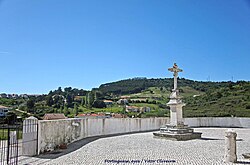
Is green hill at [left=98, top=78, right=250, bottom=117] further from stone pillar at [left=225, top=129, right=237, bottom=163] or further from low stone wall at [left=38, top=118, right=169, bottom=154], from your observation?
stone pillar at [left=225, top=129, right=237, bottom=163]

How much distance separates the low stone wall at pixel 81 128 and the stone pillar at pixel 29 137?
9.6 inches

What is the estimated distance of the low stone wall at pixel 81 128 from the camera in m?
9.95

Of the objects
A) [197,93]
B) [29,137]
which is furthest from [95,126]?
[197,93]

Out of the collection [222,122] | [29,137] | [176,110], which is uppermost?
[176,110]

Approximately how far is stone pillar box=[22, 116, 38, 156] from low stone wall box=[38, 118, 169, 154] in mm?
245

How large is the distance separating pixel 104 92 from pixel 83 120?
62.4m

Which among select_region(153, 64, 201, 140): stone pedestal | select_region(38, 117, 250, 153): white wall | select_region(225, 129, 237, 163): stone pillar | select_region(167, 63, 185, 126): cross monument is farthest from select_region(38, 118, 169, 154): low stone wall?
select_region(225, 129, 237, 163): stone pillar

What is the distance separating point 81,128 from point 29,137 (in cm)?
587

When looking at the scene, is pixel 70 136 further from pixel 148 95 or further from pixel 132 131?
pixel 148 95

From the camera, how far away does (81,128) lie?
48.8ft

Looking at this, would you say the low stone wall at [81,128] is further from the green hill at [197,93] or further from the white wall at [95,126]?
the green hill at [197,93]

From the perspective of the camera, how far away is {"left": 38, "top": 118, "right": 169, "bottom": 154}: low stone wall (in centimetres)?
995

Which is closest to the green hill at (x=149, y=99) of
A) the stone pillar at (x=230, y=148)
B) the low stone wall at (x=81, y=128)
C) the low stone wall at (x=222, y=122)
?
the low stone wall at (x=222, y=122)

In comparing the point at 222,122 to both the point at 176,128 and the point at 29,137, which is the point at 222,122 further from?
the point at 29,137
